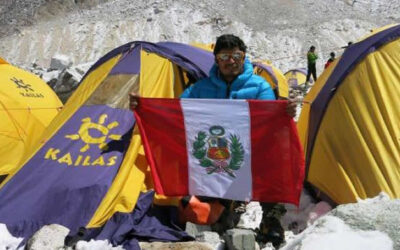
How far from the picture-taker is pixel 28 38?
134 feet

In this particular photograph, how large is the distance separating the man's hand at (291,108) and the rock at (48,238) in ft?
6.75

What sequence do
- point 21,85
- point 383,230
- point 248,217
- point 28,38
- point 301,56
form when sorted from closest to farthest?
point 383,230
point 248,217
point 21,85
point 301,56
point 28,38

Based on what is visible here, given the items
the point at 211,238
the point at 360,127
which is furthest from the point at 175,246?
the point at 360,127

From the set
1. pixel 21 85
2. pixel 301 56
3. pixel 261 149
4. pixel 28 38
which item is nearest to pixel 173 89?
pixel 261 149

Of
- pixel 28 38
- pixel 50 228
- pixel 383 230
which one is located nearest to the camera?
pixel 383 230

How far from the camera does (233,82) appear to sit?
4641 mm

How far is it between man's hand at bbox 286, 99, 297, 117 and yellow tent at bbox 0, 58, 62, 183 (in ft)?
12.8

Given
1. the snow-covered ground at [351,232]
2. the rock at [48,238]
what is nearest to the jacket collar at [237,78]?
the rock at [48,238]

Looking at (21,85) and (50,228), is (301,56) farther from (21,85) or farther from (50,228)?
(50,228)

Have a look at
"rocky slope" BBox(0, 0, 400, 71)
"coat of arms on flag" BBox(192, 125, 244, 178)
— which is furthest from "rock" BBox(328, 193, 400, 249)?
"rocky slope" BBox(0, 0, 400, 71)

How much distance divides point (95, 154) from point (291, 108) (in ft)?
6.33

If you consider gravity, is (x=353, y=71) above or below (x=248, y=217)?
above

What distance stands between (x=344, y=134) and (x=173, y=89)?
2033 millimetres

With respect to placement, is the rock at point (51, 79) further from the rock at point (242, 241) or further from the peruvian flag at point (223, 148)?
the rock at point (242, 241)
